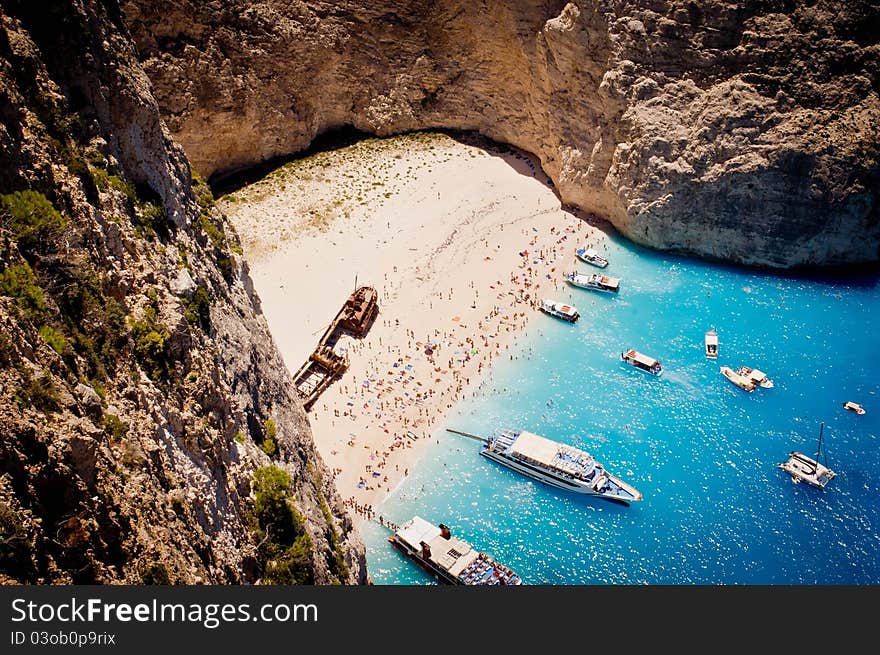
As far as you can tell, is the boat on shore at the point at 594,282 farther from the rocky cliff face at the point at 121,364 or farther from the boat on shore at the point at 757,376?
the rocky cliff face at the point at 121,364

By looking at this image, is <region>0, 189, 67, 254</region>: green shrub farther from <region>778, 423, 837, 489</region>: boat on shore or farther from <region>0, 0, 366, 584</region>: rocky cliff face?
<region>778, 423, 837, 489</region>: boat on shore

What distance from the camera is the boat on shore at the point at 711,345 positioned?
4278 centimetres

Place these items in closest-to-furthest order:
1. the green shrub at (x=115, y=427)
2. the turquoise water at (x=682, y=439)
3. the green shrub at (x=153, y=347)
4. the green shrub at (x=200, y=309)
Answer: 1. the green shrub at (x=115, y=427)
2. the green shrub at (x=153, y=347)
3. the green shrub at (x=200, y=309)
4. the turquoise water at (x=682, y=439)

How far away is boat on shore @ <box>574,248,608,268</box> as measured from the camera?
4891 cm

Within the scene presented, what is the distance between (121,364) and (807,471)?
1141 inches

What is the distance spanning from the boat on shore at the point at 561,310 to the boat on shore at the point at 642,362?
3.80m

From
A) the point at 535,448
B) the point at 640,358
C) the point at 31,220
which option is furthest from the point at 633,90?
the point at 31,220

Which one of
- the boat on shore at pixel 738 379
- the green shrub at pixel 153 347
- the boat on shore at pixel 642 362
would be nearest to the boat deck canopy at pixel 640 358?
the boat on shore at pixel 642 362

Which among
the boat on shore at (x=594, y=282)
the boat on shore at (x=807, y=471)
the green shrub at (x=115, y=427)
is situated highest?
the green shrub at (x=115, y=427)

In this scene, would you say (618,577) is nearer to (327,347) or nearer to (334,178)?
(327,347)

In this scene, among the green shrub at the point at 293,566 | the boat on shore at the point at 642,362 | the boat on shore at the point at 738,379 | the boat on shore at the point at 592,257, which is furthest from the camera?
the boat on shore at the point at 592,257

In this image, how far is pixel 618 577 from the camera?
32469 mm

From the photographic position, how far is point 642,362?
42000 millimetres

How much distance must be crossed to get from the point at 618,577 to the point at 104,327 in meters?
22.0
